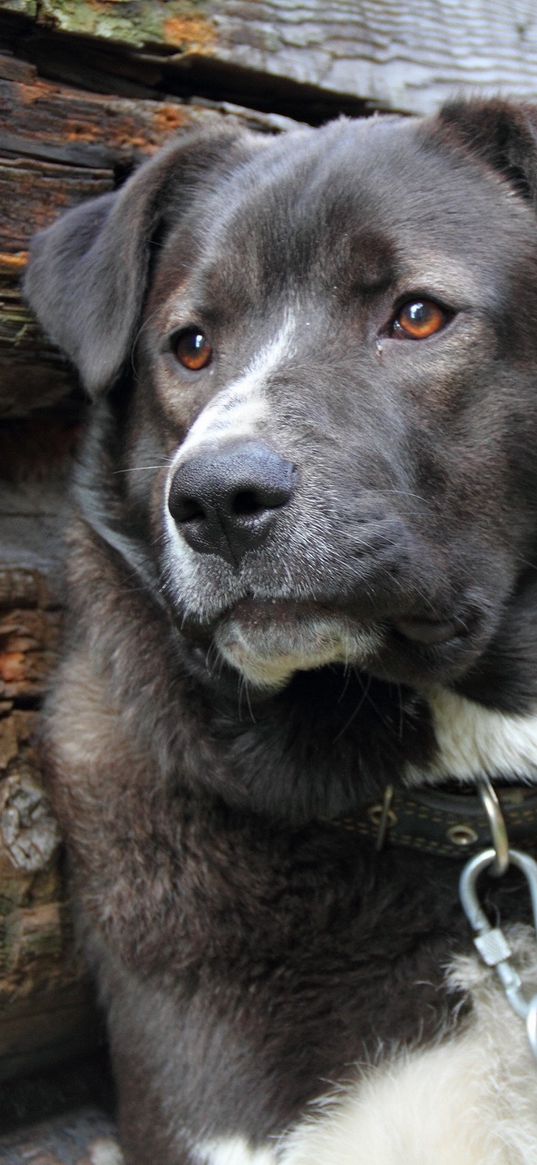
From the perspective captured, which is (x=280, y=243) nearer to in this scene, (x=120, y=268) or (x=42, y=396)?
(x=120, y=268)

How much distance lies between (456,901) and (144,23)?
172 centimetres

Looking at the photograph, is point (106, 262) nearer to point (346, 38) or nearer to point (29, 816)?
point (346, 38)

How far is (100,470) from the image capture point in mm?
2609

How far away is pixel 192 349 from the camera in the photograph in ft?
7.81

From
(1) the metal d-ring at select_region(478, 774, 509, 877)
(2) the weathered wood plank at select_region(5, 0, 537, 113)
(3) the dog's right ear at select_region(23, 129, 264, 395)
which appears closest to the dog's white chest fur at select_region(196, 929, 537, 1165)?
(1) the metal d-ring at select_region(478, 774, 509, 877)

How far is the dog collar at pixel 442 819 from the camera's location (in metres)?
2.19

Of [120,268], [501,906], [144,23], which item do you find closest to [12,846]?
[501,906]

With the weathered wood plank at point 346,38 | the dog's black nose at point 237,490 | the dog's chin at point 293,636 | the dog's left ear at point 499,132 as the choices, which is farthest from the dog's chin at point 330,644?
the weathered wood plank at point 346,38

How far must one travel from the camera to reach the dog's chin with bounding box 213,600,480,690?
1931 mm

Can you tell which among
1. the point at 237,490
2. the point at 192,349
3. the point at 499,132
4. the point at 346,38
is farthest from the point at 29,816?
the point at 346,38

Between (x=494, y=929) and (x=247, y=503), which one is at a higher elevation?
(x=247, y=503)

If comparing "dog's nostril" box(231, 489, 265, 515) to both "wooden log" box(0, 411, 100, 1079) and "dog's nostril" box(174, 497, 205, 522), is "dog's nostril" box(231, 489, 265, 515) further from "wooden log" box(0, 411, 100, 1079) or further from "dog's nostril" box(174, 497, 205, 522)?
"wooden log" box(0, 411, 100, 1079)

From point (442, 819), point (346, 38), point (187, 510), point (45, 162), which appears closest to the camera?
point (187, 510)

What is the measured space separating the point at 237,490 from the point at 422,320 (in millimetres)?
516
